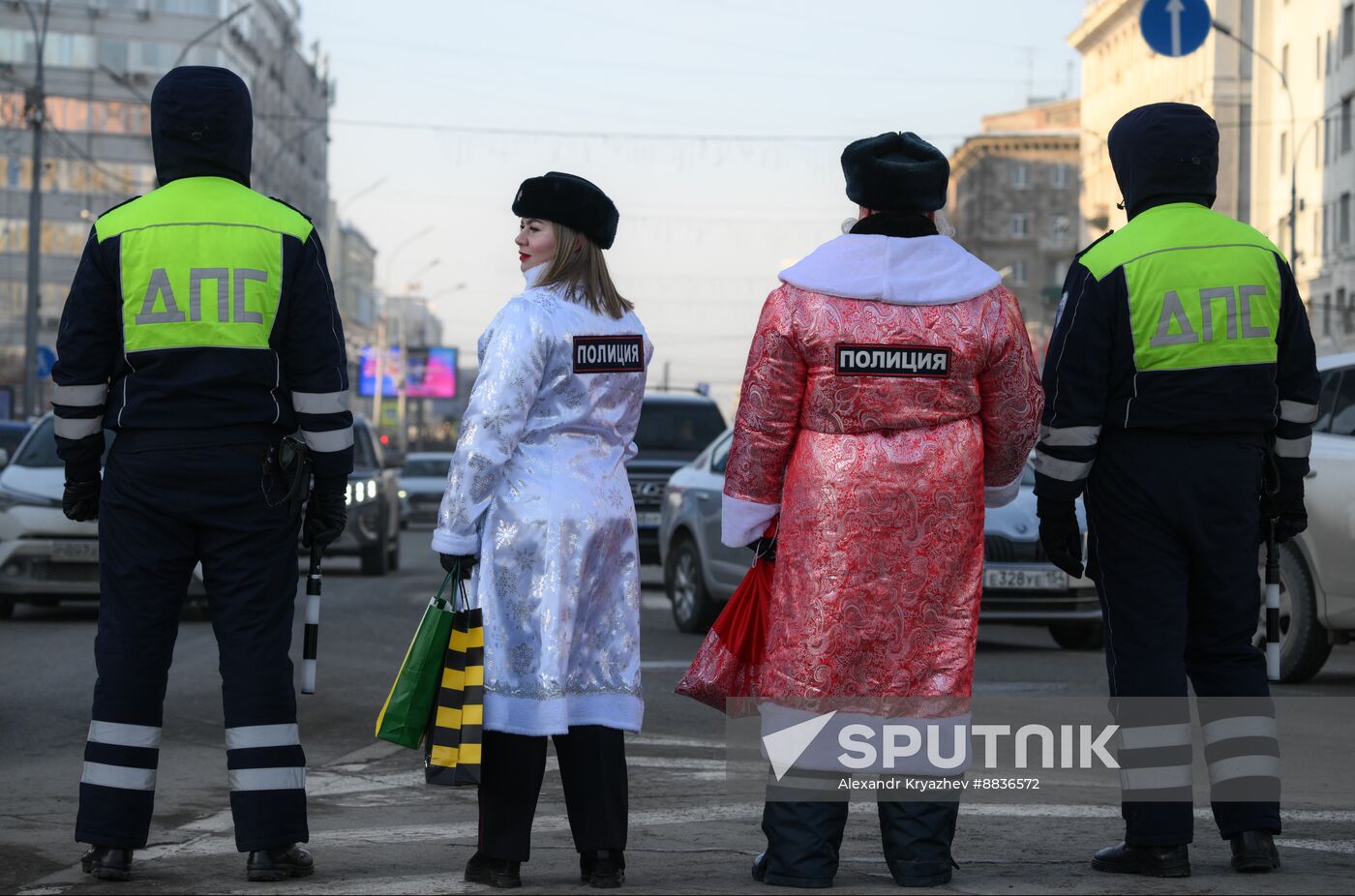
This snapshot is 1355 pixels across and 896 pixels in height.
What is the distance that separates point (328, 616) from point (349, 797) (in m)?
9.72

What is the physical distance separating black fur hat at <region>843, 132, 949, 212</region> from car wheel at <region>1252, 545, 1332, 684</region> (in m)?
5.90

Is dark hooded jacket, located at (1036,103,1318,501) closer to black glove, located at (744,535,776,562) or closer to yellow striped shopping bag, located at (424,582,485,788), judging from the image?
black glove, located at (744,535,776,562)

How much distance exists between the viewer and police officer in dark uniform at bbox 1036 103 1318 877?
18.6 feet

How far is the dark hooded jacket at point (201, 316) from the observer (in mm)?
5566

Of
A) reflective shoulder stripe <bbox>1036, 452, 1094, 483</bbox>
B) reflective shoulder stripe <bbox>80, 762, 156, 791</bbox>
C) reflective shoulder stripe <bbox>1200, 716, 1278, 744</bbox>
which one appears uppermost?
reflective shoulder stripe <bbox>1036, 452, 1094, 483</bbox>

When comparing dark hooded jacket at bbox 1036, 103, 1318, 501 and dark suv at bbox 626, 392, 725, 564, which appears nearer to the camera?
dark hooded jacket at bbox 1036, 103, 1318, 501

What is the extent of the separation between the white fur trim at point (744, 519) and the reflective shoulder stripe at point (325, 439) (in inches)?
39.5

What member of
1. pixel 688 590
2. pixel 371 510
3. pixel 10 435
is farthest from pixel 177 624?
pixel 10 435

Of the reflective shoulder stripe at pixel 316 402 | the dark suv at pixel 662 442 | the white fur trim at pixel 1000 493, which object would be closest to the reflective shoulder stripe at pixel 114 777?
the reflective shoulder stripe at pixel 316 402

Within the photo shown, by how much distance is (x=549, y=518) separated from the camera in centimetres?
555

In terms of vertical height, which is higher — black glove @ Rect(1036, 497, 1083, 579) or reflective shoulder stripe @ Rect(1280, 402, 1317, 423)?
reflective shoulder stripe @ Rect(1280, 402, 1317, 423)

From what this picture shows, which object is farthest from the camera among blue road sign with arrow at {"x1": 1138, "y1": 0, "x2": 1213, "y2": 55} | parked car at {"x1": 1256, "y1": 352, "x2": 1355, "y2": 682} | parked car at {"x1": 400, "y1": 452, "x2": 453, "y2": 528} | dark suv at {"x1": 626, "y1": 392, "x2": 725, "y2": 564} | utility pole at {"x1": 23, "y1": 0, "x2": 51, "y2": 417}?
parked car at {"x1": 400, "y1": 452, "x2": 453, "y2": 528}

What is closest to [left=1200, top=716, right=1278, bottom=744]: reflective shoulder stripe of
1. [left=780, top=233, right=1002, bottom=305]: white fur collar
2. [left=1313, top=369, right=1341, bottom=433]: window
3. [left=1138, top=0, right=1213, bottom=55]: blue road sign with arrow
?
[left=780, top=233, right=1002, bottom=305]: white fur collar

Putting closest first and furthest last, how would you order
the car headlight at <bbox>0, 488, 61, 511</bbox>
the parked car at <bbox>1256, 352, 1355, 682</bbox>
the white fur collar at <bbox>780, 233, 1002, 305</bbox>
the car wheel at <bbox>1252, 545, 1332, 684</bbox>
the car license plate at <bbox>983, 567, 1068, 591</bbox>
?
the white fur collar at <bbox>780, 233, 1002, 305</bbox>, the parked car at <bbox>1256, 352, 1355, 682</bbox>, the car wheel at <bbox>1252, 545, 1332, 684</bbox>, the car license plate at <bbox>983, 567, 1068, 591</bbox>, the car headlight at <bbox>0, 488, 61, 511</bbox>
